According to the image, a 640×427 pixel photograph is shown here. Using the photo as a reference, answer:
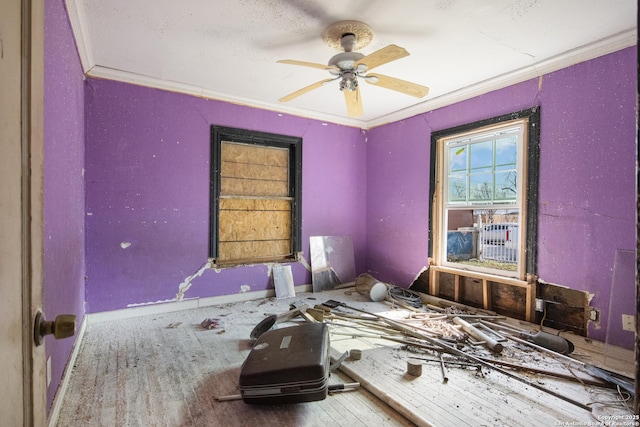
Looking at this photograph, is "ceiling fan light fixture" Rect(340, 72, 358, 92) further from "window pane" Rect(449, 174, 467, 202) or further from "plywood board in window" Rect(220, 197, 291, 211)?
"plywood board in window" Rect(220, 197, 291, 211)

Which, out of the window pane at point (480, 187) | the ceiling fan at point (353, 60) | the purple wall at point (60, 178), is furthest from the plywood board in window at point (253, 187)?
the window pane at point (480, 187)

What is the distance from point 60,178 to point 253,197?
2.52 meters

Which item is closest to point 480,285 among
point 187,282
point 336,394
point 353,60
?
point 336,394

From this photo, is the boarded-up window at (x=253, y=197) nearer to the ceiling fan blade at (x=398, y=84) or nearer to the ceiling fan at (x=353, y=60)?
the ceiling fan at (x=353, y=60)

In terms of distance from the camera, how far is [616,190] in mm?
2779

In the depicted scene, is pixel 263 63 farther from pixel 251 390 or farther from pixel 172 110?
pixel 251 390

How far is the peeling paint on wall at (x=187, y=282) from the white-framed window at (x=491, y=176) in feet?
10.1

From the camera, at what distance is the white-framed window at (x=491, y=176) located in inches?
134

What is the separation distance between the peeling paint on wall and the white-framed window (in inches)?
122

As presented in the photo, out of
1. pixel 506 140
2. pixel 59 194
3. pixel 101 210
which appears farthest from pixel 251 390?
pixel 506 140

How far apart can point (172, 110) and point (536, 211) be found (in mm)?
4323

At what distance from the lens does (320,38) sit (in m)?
2.80

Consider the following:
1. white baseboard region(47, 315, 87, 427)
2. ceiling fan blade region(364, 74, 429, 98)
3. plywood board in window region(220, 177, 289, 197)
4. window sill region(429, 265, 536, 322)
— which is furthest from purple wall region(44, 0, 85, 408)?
window sill region(429, 265, 536, 322)

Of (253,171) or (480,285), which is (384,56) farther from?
(480,285)
